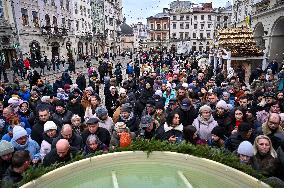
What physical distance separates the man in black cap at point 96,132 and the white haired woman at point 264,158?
2.84m

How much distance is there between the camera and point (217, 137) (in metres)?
5.54

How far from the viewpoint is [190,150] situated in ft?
12.1

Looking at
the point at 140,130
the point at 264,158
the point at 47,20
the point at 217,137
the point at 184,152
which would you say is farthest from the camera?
the point at 47,20

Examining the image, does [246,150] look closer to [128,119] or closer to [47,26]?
[128,119]

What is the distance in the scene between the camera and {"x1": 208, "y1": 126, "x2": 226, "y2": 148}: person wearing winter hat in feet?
18.1

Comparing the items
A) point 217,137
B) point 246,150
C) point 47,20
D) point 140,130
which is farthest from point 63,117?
point 47,20

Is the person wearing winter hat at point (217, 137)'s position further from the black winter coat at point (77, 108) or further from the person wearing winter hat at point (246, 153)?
the black winter coat at point (77, 108)

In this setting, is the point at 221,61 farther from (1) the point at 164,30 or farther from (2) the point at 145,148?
(1) the point at 164,30

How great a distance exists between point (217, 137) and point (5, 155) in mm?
3849

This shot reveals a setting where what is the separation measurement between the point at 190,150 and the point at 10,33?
102ft

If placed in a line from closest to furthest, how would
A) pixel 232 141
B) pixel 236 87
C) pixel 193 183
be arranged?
1. pixel 193 183
2. pixel 232 141
3. pixel 236 87

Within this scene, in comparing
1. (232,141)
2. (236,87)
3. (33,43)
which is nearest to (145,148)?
(232,141)

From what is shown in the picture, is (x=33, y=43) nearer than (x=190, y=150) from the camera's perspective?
No

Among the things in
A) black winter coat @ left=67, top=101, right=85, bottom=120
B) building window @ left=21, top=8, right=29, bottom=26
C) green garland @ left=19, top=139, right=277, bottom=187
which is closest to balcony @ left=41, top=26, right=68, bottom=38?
building window @ left=21, top=8, right=29, bottom=26
